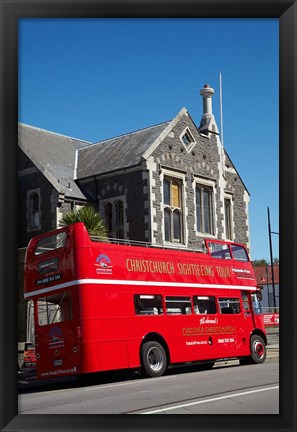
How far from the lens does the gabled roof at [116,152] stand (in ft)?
91.0

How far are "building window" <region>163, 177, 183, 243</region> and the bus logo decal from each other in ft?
37.2

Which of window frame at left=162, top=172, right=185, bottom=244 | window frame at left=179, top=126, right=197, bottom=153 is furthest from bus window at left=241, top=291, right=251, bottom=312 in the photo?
window frame at left=179, top=126, right=197, bottom=153

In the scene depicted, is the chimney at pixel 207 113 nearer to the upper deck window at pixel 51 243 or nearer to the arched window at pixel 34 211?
the arched window at pixel 34 211

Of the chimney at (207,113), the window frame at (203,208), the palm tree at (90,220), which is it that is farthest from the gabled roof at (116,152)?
the palm tree at (90,220)

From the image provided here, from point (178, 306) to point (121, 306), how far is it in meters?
2.40

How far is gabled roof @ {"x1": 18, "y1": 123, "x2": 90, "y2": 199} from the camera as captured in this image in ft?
88.1

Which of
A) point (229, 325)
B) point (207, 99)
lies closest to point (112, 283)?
point (229, 325)

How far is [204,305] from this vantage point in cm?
1864

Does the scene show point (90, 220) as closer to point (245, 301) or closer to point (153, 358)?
point (245, 301)

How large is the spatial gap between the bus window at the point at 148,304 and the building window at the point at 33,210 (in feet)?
35.4
